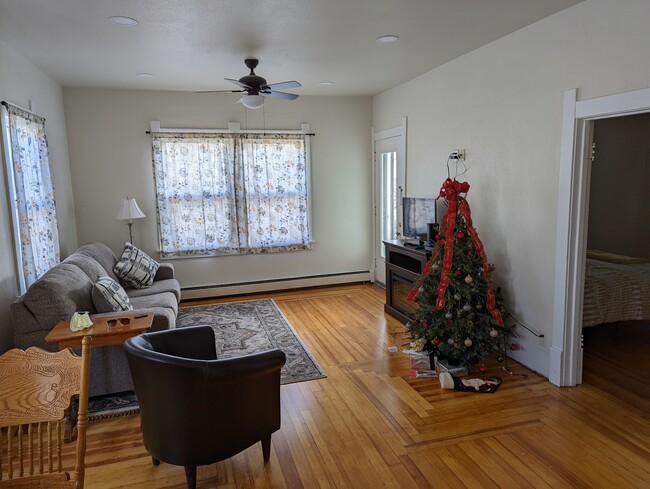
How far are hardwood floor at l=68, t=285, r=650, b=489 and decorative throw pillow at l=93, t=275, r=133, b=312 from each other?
86 cm

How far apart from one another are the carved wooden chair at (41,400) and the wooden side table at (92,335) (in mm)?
1109

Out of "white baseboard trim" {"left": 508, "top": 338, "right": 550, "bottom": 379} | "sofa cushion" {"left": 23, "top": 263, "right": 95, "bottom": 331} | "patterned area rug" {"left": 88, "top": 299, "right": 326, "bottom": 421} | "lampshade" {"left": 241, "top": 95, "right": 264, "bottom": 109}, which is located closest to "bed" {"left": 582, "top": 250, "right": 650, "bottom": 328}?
"white baseboard trim" {"left": 508, "top": 338, "right": 550, "bottom": 379}

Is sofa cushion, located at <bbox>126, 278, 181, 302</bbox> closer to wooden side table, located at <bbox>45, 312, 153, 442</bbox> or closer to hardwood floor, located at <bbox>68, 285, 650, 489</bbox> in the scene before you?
wooden side table, located at <bbox>45, 312, 153, 442</bbox>

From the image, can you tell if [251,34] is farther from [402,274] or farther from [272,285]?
[272,285]

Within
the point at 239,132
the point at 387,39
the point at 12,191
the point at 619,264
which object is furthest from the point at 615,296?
the point at 12,191

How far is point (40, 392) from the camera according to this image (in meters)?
1.66

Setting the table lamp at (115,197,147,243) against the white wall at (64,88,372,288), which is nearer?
the table lamp at (115,197,147,243)

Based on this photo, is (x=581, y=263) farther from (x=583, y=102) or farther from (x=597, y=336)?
(x=597, y=336)

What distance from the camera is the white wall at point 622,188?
486 cm

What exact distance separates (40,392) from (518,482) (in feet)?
7.32

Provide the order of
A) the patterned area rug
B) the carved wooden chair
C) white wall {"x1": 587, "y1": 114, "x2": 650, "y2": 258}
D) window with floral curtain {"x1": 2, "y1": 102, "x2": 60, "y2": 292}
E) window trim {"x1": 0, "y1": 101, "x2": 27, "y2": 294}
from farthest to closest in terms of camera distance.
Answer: white wall {"x1": 587, "y1": 114, "x2": 650, "y2": 258}
window with floral curtain {"x1": 2, "y1": 102, "x2": 60, "y2": 292}
window trim {"x1": 0, "y1": 101, "x2": 27, "y2": 294}
the patterned area rug
the carved wooden chair

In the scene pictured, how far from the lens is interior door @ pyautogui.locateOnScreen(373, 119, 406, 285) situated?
219 inches

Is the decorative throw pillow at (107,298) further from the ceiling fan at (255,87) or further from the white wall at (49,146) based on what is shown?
the ceiling fan at (255,87)

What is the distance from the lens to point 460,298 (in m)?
3.45
